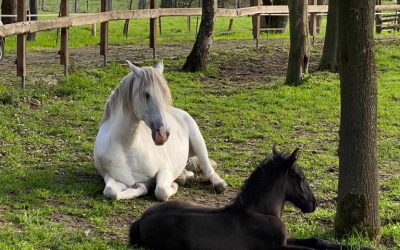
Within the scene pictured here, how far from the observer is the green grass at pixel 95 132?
22.0 feet

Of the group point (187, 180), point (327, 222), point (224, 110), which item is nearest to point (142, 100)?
point (187, 180)

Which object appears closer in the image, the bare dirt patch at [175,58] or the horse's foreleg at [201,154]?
the horse's foreleg at [201,154]

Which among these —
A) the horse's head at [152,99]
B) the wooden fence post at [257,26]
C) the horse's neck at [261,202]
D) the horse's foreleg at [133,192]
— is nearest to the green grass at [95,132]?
the horse's foreleg at [133,192]

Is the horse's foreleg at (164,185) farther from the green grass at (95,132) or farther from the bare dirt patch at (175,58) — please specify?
the bare dirt patch at (175,58)


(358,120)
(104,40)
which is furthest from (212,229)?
(104,40)

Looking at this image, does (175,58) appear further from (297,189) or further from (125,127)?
(297,189)

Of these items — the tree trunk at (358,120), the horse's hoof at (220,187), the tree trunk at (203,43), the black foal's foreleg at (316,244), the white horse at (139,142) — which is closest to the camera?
the black foal's foreleg at (316,244)

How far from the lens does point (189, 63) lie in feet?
54.1

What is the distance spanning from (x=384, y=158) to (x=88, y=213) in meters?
4.48

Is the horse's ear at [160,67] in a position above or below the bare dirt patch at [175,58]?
above

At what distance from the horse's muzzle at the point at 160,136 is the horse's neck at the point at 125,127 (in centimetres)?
47

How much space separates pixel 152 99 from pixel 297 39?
8606 millimetres

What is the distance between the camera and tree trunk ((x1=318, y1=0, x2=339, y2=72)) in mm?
17266

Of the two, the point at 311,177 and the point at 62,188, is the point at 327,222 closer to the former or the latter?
the point at 311,177
